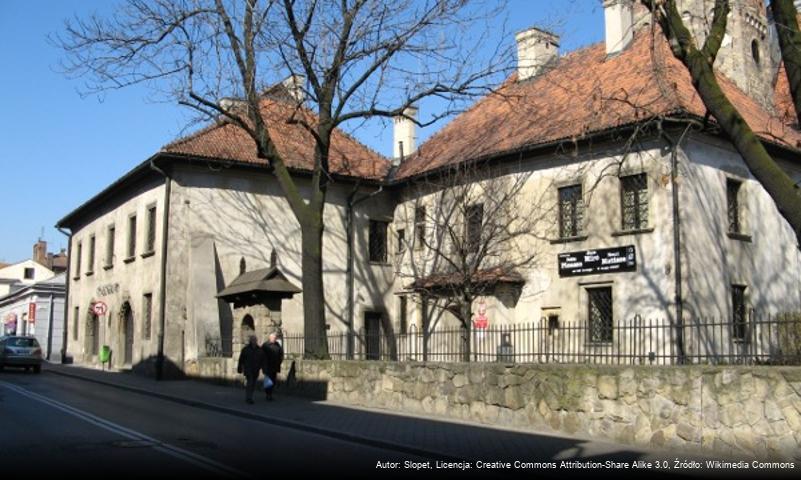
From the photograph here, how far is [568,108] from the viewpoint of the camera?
2539 centimetres

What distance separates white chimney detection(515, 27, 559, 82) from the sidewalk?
55.3ft

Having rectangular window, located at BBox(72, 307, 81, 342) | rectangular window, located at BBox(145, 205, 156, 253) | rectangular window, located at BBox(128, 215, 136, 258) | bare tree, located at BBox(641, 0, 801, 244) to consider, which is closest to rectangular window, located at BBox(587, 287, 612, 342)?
bare tree, located at BBox(641, 0, 801, 244)

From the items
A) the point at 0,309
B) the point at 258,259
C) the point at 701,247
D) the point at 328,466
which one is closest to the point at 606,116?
the point at 701,247

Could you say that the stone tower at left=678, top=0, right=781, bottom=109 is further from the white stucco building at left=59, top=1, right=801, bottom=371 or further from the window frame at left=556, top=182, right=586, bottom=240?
the window frame at left=556, top=182, right=586, bottom=240

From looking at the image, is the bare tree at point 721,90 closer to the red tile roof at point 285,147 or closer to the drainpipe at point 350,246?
the red tile roof at point 285,147

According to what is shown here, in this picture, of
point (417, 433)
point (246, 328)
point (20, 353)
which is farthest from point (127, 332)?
point (417, 433)

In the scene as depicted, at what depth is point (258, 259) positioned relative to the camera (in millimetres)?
28156

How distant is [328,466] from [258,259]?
19.3 metres

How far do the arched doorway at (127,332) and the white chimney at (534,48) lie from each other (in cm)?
1750

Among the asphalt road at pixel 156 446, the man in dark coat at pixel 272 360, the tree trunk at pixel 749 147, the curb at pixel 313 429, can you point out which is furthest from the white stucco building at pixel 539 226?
the asphalt road at pixel 156 446

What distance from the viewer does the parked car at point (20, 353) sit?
99.1 ft

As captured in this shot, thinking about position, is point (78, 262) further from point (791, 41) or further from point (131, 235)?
point (791, 41)

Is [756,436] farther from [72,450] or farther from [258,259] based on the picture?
[258,259]

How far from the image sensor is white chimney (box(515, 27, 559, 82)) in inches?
1166
